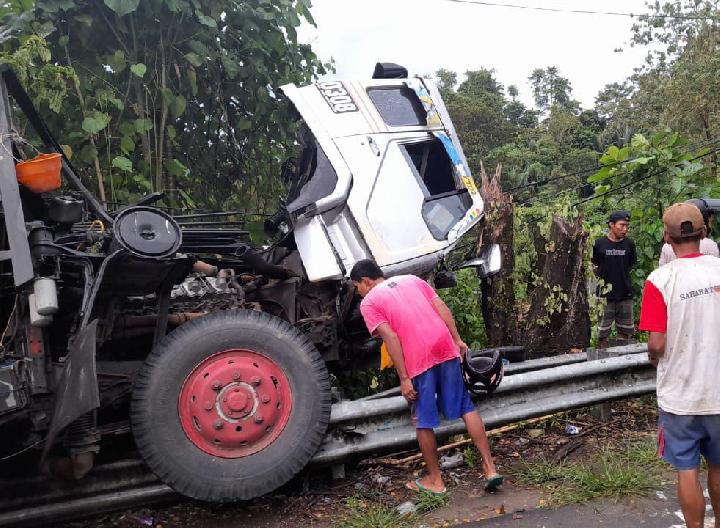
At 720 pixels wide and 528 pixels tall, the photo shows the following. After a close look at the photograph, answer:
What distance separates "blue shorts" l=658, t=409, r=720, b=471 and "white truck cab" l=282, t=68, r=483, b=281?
6.47 feet

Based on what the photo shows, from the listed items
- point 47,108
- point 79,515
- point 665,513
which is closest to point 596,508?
point 665,513

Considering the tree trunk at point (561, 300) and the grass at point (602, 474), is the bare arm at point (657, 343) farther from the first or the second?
the tree trunk at point (561, 300)

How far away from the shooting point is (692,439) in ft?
8.45

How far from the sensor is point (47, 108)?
4883 mm

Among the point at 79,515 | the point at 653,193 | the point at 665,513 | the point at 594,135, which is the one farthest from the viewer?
the point at 594,135

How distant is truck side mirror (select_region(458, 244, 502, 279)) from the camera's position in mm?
4672

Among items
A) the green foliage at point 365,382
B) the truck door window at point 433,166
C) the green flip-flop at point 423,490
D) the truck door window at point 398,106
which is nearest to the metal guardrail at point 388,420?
the green flip-flop at point 423,490

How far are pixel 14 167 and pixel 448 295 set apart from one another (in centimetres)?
385

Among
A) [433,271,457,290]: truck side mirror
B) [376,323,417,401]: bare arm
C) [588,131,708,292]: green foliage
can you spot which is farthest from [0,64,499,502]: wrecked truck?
[588,131,708,292]: green foliage

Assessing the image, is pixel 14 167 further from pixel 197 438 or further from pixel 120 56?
pixel 120 56

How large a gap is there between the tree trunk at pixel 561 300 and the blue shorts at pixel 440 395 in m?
1.82

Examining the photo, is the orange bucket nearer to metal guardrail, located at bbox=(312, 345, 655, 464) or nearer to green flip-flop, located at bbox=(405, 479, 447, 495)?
metal guardrail, located at bbox=(312, 345, 655, 464)

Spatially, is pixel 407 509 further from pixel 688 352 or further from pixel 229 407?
pixel 688 352

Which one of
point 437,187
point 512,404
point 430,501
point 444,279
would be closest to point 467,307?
point 444,279
